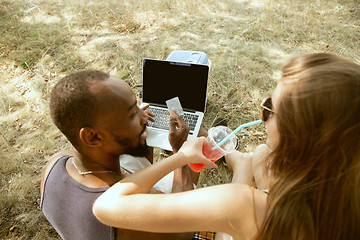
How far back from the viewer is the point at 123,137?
150 centimetres

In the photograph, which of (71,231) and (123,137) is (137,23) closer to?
(123,137)

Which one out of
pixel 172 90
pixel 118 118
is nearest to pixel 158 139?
pixel 172 90

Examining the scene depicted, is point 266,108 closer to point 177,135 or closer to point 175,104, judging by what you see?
point 177,135

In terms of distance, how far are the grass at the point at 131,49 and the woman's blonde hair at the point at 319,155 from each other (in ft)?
5.58

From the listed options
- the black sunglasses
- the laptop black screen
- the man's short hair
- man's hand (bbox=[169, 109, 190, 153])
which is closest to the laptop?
the laptop black screen

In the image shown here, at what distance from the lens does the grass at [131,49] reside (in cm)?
291

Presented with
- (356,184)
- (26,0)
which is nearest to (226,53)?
(356,184)

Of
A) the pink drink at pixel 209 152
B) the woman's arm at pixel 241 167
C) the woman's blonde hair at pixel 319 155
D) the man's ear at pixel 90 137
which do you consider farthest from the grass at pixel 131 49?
the woman's blonde hair at pixel 319 155

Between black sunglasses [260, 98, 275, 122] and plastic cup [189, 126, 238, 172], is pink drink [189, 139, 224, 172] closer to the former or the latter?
plastic cup [189, 126, 238, 172]

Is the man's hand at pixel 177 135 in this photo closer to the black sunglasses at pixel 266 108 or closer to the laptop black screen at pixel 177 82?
the laptop black screen at pixel 177 82

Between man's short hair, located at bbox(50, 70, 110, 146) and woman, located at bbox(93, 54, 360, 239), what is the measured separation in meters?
0.42

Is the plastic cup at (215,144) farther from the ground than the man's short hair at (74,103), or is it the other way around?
the man's short hair at (74,103)

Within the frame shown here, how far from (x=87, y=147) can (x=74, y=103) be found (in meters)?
0.27

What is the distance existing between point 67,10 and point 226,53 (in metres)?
3.79
